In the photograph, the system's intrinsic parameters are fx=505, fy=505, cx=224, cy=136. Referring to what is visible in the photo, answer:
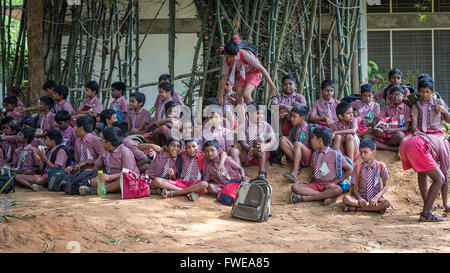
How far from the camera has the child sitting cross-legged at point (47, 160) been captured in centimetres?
579

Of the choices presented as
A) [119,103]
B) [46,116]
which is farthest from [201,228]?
[46,116]

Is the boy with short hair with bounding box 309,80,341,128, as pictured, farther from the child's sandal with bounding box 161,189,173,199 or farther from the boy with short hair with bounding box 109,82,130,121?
the boy with short hair with bounding box 109,82,130,121

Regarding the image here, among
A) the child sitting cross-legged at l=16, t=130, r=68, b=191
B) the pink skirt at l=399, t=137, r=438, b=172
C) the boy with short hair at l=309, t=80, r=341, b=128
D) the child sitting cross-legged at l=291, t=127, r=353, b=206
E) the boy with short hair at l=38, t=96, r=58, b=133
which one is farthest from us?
the boy with short hair at l=38, t=96, r=58, b=133

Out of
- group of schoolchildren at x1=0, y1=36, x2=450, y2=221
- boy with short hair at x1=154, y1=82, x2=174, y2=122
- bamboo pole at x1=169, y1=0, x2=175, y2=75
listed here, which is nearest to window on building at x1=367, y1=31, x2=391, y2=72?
group of schoolchildren at x1=0, y1=36, x2=450, y2=221

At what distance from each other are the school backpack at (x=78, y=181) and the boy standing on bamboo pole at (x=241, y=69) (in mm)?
1686

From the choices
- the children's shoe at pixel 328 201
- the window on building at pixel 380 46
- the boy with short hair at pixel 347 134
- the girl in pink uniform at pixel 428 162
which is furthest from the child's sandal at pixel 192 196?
the window on building at pixel 380 46

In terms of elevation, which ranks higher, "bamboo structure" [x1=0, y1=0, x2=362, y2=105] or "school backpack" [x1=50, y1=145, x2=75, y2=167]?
"bamboo structure" [x1=0, y1=0, x2=362, y2=105]

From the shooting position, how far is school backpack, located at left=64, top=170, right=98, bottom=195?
5.34 metres

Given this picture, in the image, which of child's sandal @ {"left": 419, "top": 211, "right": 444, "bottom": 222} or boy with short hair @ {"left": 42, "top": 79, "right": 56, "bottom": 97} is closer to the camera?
child's sandal @ {"left": 419, "top": 211, "right": 444, "bottom": 222}

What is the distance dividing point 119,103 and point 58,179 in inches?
53.6

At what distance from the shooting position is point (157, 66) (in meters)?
9.08

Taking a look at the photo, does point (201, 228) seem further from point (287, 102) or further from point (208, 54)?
point (208, 54)

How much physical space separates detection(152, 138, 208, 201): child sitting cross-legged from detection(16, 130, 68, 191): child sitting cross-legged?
55.3 inches

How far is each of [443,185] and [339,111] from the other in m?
1.42
